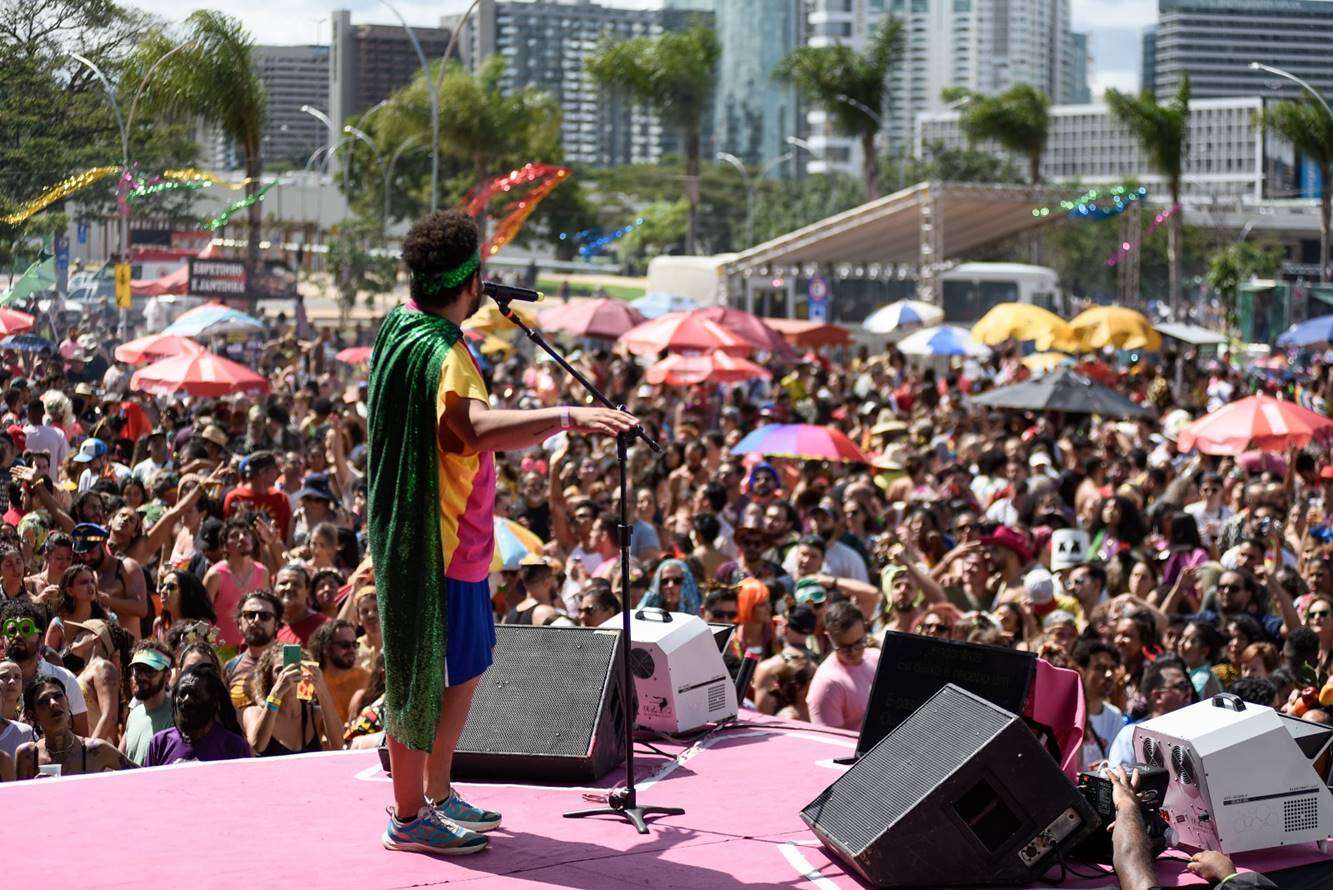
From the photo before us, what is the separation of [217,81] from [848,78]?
159ft

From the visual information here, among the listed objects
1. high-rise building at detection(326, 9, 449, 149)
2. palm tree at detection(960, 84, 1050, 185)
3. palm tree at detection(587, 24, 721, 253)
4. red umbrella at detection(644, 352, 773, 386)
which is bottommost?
red umbrella at detection(644, 352, 773, 386)

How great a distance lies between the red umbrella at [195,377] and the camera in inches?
565

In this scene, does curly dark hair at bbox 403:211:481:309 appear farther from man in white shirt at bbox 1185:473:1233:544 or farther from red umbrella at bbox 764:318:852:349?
red umbrella at bbox 764:318:852:349

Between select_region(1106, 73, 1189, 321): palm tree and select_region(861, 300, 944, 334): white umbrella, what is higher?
select_region(1106, 73, 1189, 321): palm tree

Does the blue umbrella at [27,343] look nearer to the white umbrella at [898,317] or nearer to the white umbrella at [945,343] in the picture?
the white umbrella at [945,343]

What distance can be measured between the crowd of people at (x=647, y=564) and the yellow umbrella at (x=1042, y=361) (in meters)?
7.71

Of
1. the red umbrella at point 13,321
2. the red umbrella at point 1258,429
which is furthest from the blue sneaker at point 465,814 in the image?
the red umbrella at point 1258,429

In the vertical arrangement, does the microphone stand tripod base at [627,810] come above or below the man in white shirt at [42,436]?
below

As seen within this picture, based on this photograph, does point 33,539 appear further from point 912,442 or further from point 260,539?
point 912,442

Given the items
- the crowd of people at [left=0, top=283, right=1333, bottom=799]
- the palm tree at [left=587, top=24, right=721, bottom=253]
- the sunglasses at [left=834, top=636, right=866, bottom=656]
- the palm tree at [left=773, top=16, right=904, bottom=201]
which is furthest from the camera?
the palm tree at [left=587, top=24, right=721, bottom=253]

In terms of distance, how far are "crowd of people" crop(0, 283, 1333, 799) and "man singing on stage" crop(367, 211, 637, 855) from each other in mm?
1775

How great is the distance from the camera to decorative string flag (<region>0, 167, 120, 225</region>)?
10.3 m

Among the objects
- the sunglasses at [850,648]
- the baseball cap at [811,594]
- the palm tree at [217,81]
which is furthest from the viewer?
the palm tree at [217,81]

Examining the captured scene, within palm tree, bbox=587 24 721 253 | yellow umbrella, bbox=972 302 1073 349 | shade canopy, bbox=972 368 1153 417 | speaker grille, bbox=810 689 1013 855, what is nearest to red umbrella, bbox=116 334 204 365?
shade canopy, bbox=972 368 1153 417
